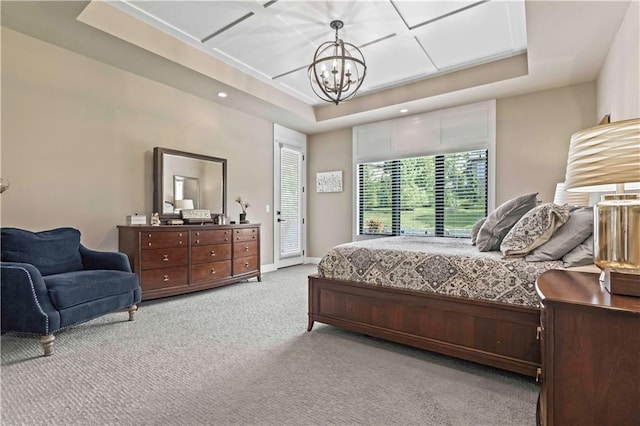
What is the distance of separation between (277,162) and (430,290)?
4294 mm

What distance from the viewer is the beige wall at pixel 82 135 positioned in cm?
308

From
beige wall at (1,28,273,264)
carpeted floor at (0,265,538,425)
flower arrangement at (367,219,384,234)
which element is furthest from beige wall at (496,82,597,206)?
beige wall at (1,28,273,264)

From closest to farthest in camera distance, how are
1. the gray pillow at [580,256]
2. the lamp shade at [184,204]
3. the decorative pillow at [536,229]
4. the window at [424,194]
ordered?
1. the gray pillow at [580,256]
2. the decorative pillow at [536,229]
3. the lamp shade at [184,204]
4. the window at [424,194]

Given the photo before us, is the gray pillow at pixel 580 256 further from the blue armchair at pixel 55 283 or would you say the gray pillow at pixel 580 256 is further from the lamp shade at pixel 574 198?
the blue armchair at pixel 55 283

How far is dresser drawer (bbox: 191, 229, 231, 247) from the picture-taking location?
4059 mm

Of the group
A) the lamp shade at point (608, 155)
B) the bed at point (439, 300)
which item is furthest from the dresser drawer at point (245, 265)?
the lamp shade at point (608, 155)

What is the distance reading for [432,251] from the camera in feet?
7.93

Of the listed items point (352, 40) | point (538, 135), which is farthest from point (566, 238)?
point (538, 135)

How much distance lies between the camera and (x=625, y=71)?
8.84ft

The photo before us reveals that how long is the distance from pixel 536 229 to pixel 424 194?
3349 millimetres

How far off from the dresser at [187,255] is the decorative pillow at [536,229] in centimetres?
341

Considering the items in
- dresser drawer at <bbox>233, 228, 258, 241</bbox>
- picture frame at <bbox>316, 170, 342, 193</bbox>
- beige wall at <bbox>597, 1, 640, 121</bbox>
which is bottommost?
dresser drawer at <bbox>233, 228, 258, 241</bbox>

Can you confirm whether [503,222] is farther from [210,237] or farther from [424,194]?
[210,237]

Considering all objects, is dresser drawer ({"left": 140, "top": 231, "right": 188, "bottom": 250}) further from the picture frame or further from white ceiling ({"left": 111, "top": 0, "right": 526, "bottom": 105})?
the picture frame
